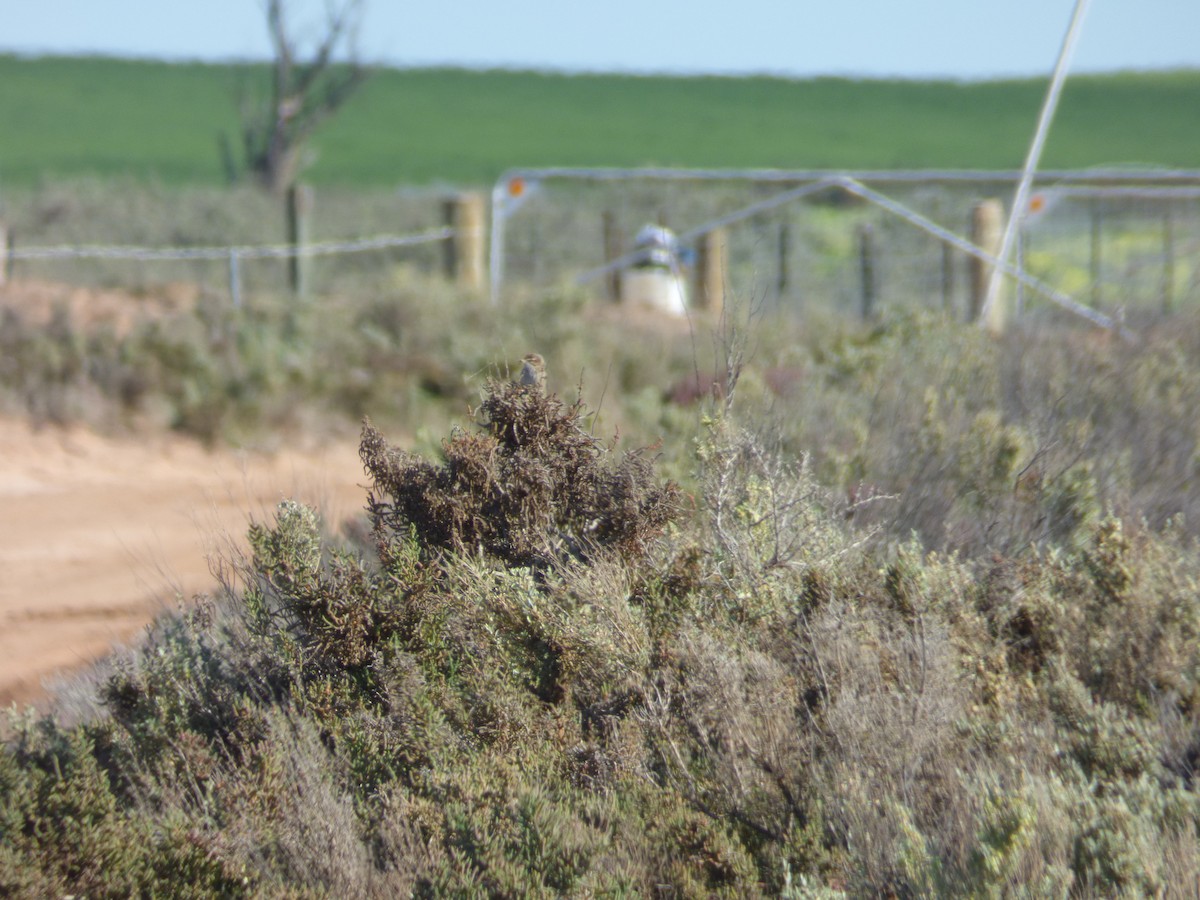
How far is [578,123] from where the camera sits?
2422 inches

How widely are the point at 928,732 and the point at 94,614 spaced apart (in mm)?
4251

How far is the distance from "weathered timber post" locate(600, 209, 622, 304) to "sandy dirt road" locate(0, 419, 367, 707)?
5072 millimetres

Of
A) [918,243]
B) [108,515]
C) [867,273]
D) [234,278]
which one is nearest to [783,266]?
[867,273]

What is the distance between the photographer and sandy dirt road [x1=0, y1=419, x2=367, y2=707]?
→ 583 cm

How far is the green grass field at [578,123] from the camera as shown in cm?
5112

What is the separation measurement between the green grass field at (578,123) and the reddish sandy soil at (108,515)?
35.3 metres

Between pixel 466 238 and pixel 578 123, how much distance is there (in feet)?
162

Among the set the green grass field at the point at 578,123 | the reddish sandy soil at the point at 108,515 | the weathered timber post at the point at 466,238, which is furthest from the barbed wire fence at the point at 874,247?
the green grass field at the point at 578,123

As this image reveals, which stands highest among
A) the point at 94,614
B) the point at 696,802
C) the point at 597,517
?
the point at 597,517

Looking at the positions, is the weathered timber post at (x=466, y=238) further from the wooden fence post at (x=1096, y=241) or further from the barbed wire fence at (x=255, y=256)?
the wooden fence post at (x=1096, y=241)

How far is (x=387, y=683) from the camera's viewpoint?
12.8ft

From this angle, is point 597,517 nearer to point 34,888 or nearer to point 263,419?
point 34,888

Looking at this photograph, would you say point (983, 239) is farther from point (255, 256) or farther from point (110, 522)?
point (110, 522)

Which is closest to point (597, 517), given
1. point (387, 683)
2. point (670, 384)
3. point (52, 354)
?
point (387, 683)
